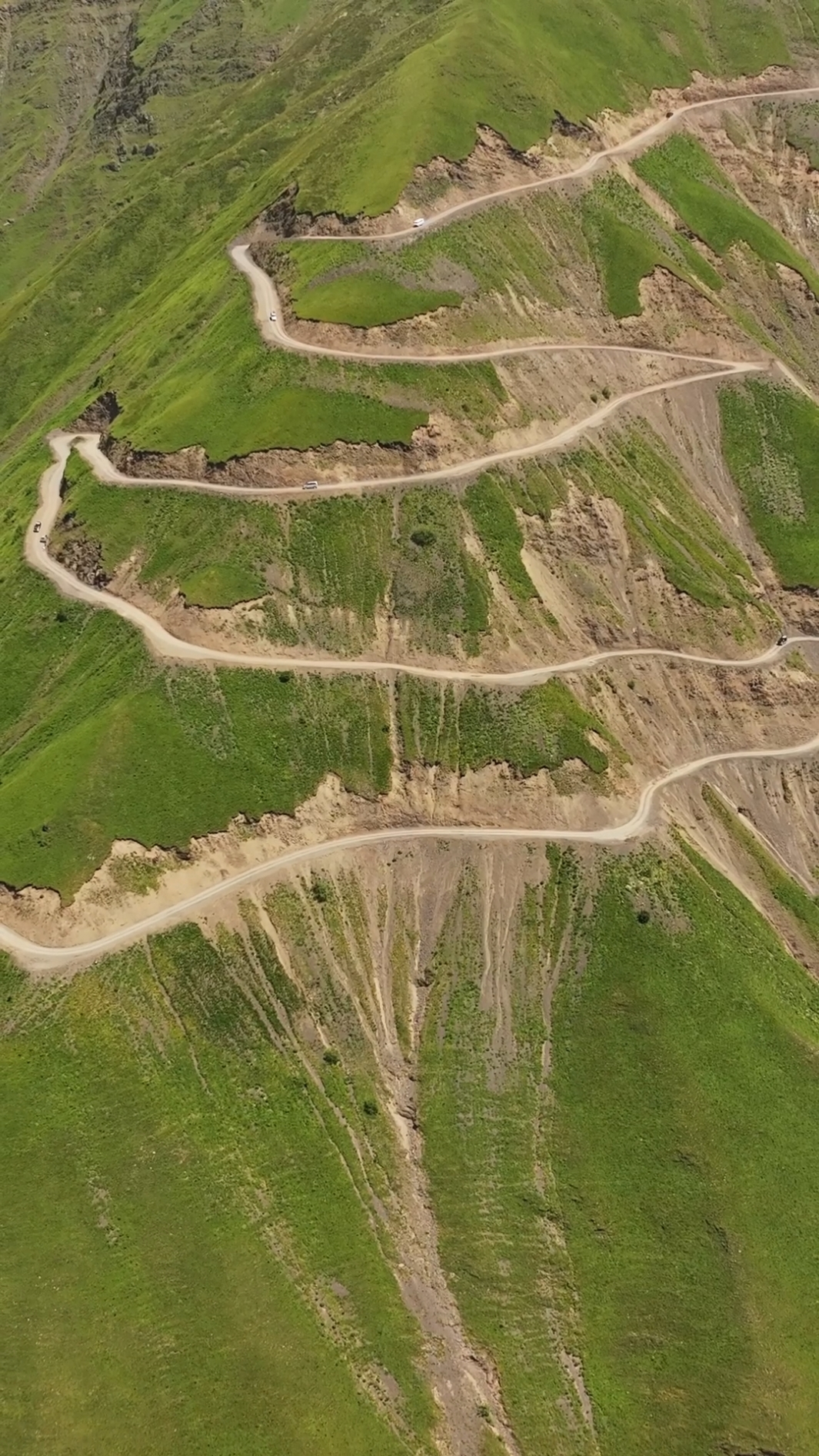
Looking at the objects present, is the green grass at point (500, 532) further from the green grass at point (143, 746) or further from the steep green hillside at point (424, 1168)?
the steep green hillside at point (424, 1168)

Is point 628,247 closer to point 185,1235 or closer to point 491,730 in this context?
point 491,730

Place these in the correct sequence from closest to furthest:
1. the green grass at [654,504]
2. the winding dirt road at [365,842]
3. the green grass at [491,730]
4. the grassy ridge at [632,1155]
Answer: the grassy ridge at [632,1155] → the winding dirt road at [365,842] → the green grass at [491,730] → the green grass at [654,504]

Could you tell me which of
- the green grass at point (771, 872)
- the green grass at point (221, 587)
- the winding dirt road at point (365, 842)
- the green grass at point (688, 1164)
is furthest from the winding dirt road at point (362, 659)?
the green grass at point (688, 1164)

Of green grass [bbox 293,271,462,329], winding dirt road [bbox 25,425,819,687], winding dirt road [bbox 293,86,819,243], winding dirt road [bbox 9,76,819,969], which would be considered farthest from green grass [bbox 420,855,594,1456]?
winding dirt road [bbox 293,86,819,243]

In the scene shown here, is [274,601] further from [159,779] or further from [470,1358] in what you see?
[470,1358]

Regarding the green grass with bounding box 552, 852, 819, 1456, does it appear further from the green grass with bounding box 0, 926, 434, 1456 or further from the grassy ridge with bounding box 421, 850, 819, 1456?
the green grass with bounding box 0, 926, 434, 1456

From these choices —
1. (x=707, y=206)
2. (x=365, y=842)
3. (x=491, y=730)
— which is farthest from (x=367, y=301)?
(x=365, y=842)
